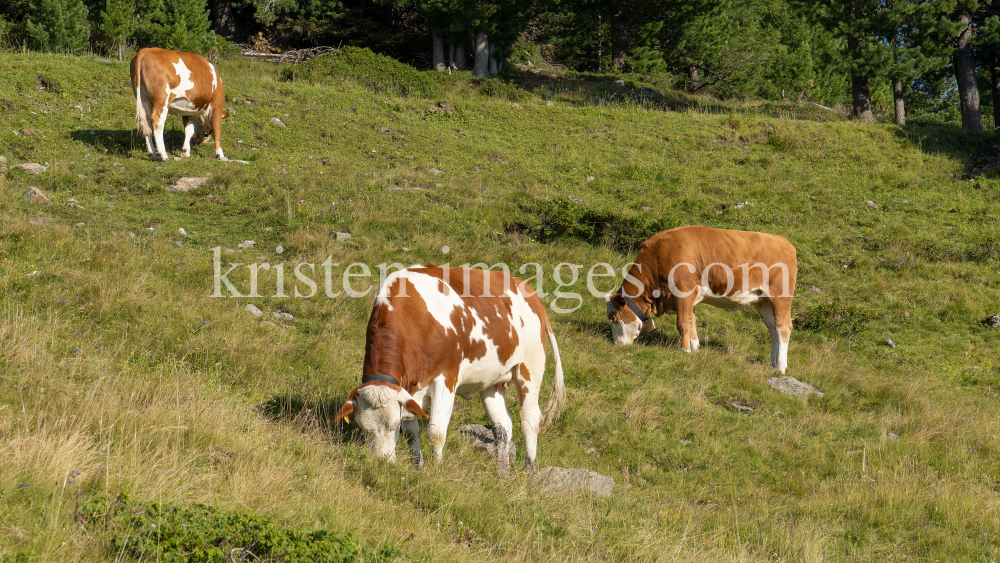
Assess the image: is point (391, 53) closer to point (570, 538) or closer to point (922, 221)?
point (922, 221)

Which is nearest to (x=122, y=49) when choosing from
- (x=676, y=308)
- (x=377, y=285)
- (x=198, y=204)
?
(x=198, y=204)

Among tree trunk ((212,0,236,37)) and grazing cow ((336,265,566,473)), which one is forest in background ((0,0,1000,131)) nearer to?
tree trunk ((212,0,236,37))

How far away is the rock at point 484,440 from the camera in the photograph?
662 centimetres

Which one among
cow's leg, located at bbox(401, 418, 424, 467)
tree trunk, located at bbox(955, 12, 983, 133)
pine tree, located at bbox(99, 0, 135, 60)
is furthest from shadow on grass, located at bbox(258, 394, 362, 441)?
tree trunk, located at bbox(955, 12, 983, 133)

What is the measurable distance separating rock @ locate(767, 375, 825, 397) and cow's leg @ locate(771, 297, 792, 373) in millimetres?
752

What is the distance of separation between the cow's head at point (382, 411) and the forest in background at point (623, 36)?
21.4 meters

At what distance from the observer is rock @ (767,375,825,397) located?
31.8 ft

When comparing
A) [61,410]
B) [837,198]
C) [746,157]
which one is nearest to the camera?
[61,410]

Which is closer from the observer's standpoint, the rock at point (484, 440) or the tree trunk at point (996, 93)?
the rock at point (484, 440)

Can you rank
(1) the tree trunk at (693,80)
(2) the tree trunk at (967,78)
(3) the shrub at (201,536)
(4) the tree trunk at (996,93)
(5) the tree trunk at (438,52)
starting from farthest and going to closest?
1. (1) the tree trunk at (693,80)
2. (5) the tree trunk at (438,52)
3. (4) the tree trunk at (996,93)
4. (2) the tree trunk at (967,78)
5. (3) the shrub at (201,536)

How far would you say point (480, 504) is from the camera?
5070 mm

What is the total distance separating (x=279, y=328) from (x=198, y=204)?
5.77m

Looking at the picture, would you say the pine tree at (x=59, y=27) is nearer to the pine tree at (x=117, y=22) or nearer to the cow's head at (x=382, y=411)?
the pine tree at (x=117, y=22)

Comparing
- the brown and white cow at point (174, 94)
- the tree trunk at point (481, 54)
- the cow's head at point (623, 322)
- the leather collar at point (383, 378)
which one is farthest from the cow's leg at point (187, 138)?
the tree trunk at point (481, 54)
